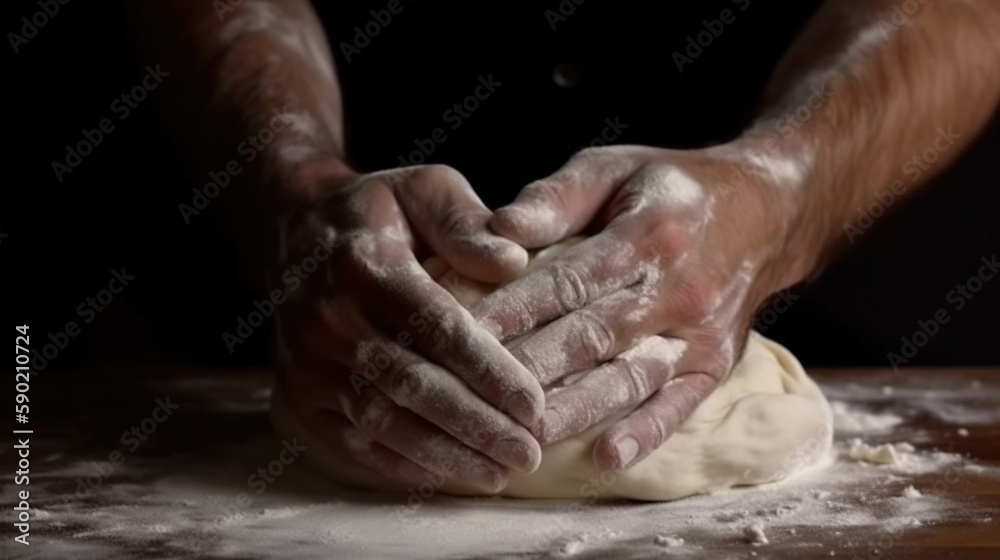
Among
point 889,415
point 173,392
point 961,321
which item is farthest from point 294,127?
point 961,321

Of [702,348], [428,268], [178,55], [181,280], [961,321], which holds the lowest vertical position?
[961,321]

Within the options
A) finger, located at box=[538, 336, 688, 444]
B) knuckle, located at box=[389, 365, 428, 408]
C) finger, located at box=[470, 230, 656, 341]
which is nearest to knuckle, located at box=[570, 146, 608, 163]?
finger, located at box=[470, 230, 656, 341]

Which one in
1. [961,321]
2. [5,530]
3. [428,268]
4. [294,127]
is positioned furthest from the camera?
[961,321]

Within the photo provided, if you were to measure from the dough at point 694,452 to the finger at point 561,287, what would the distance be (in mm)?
50

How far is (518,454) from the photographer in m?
1.26

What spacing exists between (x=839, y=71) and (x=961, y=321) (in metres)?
0.73

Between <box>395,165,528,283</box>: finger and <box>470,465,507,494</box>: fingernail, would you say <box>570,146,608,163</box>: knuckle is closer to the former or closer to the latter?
<box>395,165,528,283</box>: finger

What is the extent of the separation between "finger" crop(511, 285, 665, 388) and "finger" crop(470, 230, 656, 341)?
0.04ft

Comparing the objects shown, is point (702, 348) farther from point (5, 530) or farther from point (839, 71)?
point (5, 530)

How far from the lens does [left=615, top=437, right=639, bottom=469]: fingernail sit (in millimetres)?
1292

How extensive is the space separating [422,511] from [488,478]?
0.10m

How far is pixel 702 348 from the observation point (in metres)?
1.39

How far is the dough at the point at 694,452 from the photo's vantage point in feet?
4.39

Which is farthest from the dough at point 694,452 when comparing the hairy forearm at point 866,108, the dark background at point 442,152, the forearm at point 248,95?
the dark background at point 442,152
